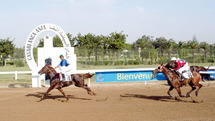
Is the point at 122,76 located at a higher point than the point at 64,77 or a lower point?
lower

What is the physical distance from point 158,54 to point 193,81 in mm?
27792

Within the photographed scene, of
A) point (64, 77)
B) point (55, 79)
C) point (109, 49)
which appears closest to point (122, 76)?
point (64, 77)

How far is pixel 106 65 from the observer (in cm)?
3425

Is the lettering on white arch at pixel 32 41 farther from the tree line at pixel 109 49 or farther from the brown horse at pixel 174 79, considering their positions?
the tree line at pixel 109 49

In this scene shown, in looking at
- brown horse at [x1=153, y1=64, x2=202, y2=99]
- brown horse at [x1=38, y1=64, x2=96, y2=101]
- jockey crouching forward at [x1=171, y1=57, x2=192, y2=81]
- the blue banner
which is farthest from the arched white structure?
jockey crouching forward at [x1=171, y1=57, x2=192, y2=81]

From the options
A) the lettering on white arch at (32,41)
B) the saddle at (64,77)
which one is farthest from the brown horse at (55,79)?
the lettering on white arch at (32,41)

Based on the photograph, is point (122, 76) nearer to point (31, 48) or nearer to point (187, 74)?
point (187, 74)

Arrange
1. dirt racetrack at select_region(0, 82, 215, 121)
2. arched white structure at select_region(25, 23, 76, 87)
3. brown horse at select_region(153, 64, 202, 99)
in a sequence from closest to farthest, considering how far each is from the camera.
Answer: dirt racetrack at select_region(0, 82, 215, 121), brown horse at select_region(153, 64, 202, 99), arched white structure at select_region(25, 23, 76, 87)

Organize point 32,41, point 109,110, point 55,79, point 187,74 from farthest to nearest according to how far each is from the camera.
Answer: point 32,41, point 55,79, point 187,74, point 109,110

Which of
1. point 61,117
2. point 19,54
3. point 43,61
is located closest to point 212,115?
point 61,117

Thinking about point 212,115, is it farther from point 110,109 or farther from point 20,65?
point 20,65

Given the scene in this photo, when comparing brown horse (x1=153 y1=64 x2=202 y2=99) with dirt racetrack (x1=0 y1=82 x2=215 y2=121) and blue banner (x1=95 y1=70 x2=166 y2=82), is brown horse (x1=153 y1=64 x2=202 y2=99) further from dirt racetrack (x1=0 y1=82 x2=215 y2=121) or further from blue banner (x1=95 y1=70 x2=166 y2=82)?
blue banner (x1=95 y1=70 x2=166 y2=82)

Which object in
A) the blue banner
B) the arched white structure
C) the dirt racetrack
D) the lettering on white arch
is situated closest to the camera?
the dirt racetrack

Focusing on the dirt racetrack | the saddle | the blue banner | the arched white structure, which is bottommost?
the dirt racetrack
